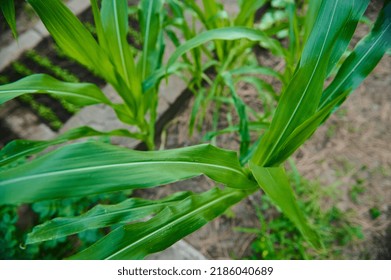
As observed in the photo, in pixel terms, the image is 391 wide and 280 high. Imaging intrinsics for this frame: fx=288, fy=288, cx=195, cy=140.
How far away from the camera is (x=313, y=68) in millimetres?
509

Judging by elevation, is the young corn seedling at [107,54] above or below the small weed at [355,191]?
above

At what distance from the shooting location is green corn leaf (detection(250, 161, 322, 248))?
0.48 metres

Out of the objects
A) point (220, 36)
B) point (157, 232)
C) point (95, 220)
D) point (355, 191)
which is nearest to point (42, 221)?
point (95, 220)

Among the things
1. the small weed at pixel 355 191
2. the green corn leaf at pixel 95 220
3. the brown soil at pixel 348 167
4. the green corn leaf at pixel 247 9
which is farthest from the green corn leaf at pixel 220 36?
the small weed at pixel 355 191

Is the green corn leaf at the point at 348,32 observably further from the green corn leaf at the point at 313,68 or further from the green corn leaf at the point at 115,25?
the green corn leaf at the point at 115,25

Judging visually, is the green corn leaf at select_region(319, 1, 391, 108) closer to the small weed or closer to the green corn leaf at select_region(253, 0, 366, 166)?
the green corn leaf at select_region(253, 0, 366, 166)

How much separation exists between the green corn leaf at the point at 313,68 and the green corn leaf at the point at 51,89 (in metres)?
0.44

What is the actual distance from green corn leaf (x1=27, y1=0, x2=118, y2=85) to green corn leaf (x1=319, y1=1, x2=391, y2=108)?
20.0 inches

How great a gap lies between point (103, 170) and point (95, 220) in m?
0.19

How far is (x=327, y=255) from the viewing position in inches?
38.4

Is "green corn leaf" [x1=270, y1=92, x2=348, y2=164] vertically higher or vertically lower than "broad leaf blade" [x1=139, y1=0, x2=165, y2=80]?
lower

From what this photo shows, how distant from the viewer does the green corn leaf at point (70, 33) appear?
0.56m

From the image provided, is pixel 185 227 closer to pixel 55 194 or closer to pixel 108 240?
pixel 108 240

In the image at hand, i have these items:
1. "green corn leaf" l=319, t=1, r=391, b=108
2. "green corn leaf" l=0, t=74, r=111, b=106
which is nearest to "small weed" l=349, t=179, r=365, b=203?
"green corn leaf" l=319, t=1, r=391, b=108
